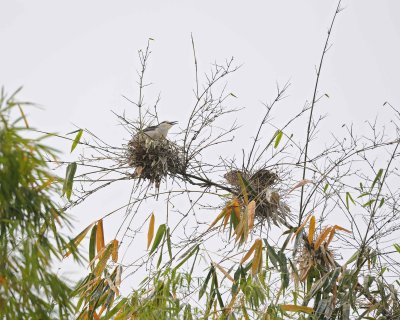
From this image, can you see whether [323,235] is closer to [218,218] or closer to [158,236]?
[218,218]

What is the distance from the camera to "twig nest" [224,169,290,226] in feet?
17.5

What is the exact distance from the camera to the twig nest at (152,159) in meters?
5.52

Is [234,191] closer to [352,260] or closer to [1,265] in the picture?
[352,260]

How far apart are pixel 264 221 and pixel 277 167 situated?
0.42 metres

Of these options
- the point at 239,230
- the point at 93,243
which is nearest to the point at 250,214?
the point at 239,230

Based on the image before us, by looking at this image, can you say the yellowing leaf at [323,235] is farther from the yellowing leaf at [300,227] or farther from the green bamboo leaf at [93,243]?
the green bamboo leaf at [93,243]

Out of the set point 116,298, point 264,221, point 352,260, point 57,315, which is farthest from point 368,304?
point 57,315

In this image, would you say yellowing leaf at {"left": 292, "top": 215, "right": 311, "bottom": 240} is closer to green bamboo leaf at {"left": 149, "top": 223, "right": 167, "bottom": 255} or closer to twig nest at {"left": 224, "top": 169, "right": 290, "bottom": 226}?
twig nest at {"left": 224, "top": 169, "right": 290, "bottom": 226}

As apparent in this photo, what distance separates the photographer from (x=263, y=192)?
17.1ft

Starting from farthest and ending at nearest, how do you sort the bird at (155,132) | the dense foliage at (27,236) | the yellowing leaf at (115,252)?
the bird at (155,132) → the yellowing leaf at (115,252) → the dense foliage at (27,236)

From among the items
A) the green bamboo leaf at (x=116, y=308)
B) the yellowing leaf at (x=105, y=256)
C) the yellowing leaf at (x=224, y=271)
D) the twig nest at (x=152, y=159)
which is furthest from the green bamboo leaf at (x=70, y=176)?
the yellowing leaf at (x=224, y=271)

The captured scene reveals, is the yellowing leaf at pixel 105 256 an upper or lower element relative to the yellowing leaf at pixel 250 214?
lower

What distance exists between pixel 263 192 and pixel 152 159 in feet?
2.87

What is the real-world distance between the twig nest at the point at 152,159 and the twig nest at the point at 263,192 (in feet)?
1.35
